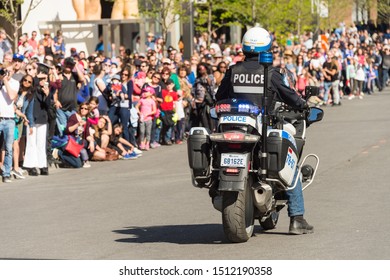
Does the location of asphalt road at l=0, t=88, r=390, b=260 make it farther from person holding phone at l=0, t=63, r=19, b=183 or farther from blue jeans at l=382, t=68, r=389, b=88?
blue jeans at l=382, t=68, r=389, b=88

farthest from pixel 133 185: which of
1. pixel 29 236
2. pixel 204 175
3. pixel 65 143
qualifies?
pixel 204 175

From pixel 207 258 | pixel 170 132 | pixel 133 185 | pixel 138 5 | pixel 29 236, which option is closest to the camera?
pixel 207 258

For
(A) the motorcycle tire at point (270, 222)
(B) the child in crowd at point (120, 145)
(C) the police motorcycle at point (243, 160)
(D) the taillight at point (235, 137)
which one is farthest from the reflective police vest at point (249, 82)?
(B) the child in crowd at point (120, 145)

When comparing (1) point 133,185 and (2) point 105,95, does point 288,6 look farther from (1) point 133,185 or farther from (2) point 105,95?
(1) point 133,185

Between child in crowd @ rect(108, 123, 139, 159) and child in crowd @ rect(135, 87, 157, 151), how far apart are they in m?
1.09

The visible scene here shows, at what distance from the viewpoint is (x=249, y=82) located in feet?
36.1

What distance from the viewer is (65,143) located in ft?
68.4

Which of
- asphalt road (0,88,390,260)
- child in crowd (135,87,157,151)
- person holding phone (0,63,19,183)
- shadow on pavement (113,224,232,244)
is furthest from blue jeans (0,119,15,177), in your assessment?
shadow on pavement (113,224,232,244)

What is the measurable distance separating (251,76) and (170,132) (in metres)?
14.4

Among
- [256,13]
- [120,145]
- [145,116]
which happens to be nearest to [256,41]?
[120,145]

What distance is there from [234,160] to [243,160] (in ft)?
0.25

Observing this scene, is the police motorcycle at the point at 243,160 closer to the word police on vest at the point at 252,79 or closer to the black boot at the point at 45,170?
the word police on vest at the point at 252,79

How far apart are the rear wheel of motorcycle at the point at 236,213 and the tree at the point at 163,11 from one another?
25840mm

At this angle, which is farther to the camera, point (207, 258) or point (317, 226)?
point (317, 226)
